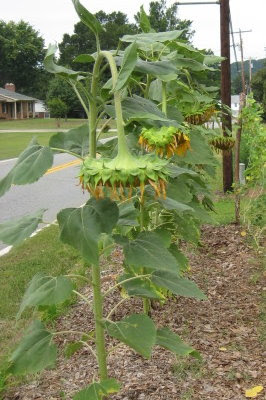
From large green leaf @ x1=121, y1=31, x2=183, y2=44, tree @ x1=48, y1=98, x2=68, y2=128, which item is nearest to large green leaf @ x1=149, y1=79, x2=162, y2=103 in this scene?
large green leaf @ x1=121, y1=31, x2=183, y2=44

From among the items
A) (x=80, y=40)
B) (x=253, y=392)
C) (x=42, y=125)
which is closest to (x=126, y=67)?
(x=253, y=392)

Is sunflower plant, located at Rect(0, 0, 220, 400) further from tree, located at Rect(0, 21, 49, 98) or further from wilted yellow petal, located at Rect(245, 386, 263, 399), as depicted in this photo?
tree, located at Rect(0, 21, 49, 98)

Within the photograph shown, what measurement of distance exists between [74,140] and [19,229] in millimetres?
370

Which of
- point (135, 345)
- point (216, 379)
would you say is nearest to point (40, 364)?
point (135, 345)

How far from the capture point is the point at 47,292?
1899 millimetres

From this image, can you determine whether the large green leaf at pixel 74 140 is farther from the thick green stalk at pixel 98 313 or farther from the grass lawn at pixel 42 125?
the grass lawn at pixel 42 125

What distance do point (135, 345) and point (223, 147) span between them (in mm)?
2489

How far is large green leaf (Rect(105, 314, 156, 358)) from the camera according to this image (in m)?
1.87

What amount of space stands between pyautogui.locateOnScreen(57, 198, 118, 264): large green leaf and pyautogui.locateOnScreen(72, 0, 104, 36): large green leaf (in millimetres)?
492

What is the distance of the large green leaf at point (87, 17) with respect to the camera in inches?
62.7

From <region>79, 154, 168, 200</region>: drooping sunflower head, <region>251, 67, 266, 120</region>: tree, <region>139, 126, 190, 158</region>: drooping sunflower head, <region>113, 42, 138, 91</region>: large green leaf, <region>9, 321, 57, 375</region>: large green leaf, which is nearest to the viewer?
<region>79, 154, 168, 200</region>: drooping sunflower head

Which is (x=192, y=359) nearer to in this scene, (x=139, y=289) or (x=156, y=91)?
(x=139, y=289)

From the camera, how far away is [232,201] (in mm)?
8680

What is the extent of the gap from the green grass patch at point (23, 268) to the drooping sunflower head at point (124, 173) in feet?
7.17
